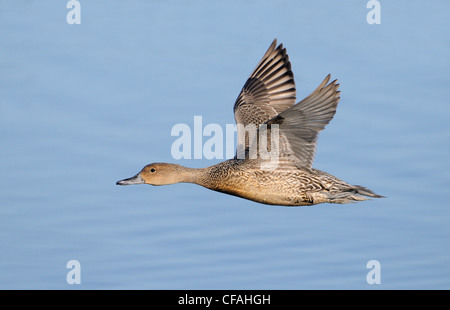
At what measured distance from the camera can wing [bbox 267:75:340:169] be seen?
854cm

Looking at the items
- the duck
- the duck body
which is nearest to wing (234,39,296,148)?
the duck

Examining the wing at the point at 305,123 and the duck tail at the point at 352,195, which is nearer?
the wing at the point at 305,123

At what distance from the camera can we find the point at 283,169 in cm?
940

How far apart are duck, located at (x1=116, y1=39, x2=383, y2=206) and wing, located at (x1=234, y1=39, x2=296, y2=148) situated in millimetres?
637

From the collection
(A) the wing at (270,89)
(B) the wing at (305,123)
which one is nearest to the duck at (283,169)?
(B) the wing at (305,123)

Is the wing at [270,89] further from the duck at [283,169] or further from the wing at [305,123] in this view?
the wing at [305,123]

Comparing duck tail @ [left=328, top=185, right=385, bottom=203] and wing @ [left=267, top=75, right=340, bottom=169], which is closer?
wing @ [left=267, top=75, right=340, bottom=169]

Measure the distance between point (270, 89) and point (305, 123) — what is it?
2.44 metres

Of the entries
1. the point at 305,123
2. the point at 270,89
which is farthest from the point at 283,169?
the point at 270,89

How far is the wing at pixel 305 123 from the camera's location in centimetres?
854

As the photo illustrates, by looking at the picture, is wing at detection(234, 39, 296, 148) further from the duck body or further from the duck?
the duck body

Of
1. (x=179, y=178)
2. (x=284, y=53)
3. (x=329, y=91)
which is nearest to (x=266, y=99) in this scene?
(x=284, y=53)

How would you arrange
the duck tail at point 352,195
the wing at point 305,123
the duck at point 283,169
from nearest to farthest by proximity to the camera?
1. the wing at point 305,123
2. the duck at point 283,169
3. the duck tail at point 352,195

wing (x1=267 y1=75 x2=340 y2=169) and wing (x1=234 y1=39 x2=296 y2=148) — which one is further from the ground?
wing (x1=234 y1=39 x2=296 y2=148)
